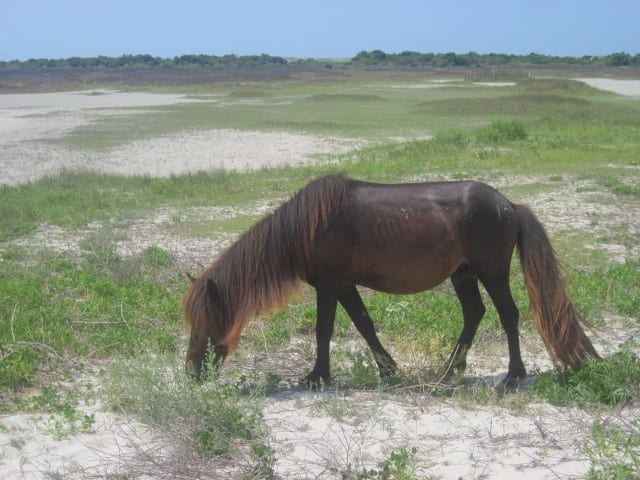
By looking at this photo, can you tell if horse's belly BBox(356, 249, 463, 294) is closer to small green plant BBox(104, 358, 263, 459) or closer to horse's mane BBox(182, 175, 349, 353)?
horse's mane BBox(182, 175, 349, 353)

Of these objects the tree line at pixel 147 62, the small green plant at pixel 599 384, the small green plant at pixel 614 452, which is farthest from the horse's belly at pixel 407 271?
the tree line at pixel 147 62

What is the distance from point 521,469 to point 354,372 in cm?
180

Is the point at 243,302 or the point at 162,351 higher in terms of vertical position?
the point at 243,302

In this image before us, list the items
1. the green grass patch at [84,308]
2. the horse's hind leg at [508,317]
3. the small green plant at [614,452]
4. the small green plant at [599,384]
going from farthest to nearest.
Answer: the green grass patch at [84,308]
the horse's hind leg at [508,317]
the small green plant at [599,384]
the small green plant at [614,452]

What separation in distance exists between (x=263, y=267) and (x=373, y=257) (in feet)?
2.71

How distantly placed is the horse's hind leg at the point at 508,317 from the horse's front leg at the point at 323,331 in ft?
3.80

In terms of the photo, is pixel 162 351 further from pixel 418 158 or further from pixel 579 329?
pixel 418 158

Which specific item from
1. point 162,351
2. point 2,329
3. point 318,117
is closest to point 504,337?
point 162,351

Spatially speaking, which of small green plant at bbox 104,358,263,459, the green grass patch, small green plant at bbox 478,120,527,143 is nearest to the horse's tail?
small green plant at bbox 104,358,263,459

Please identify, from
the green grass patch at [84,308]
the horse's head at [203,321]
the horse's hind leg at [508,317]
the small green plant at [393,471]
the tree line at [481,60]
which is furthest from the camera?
the tree line at [481,60]

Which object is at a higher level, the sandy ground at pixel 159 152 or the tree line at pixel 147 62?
the tree line at pixel 147 62

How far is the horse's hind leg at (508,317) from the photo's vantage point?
5.36 metres

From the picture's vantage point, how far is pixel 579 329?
17.4 feet

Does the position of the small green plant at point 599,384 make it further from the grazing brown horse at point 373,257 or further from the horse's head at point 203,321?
the horse's head at point 203,321
